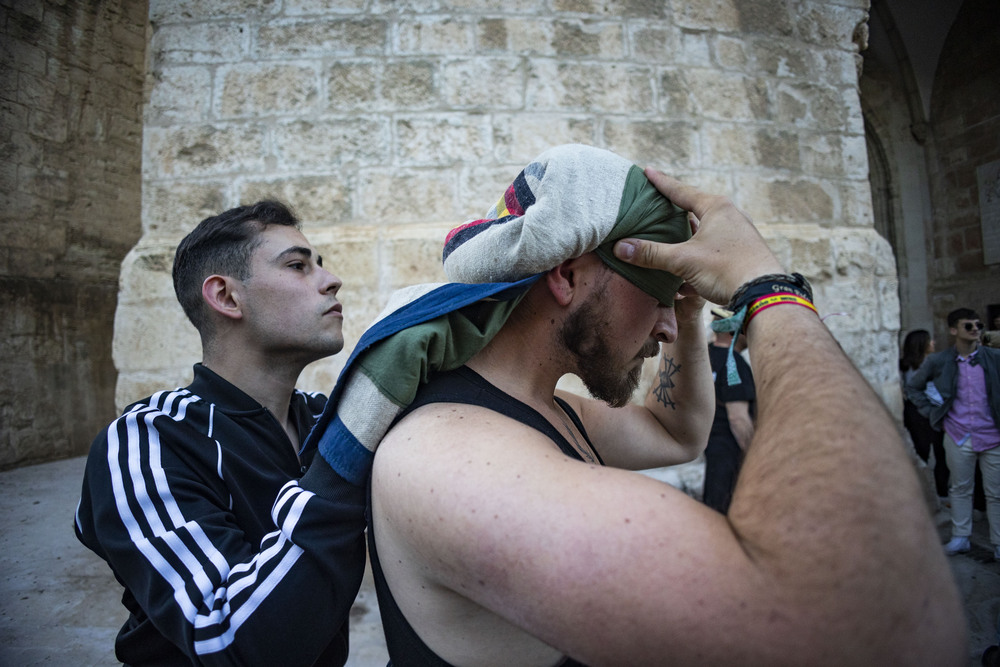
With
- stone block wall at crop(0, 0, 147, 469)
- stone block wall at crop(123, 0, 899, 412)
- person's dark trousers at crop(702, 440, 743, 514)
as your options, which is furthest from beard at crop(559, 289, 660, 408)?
stone block wall at crop(0, 0, 147, 469)

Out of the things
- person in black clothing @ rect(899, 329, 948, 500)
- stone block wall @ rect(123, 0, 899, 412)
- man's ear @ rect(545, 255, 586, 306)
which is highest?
stone block wall @ rect(123, 0, 899, 412)

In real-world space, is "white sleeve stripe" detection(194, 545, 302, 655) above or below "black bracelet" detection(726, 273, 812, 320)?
below

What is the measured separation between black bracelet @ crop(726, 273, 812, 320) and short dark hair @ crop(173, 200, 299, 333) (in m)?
1.52

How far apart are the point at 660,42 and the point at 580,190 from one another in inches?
132

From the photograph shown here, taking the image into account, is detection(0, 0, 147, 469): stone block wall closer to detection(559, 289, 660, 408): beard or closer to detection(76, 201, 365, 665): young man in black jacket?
detection(76, 201, 365, 665): young man in black jacket

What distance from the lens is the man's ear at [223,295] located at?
1.76 m

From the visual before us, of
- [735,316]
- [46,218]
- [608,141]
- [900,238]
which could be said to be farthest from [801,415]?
[900,238]

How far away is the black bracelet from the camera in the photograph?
92 cm

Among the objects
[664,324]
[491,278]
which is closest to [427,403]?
[491,278]

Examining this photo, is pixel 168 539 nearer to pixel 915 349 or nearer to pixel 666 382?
pixel 666 382

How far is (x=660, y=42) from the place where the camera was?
3.74 meters

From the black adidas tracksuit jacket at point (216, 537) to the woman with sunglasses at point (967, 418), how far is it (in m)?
5.12

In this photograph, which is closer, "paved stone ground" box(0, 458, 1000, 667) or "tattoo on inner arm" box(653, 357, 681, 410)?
"tattoo on inner arm" box(653, 357, 681, 410)

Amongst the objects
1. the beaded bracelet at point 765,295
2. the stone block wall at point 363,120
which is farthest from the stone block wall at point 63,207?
the beaded bracelet at point 765,295
